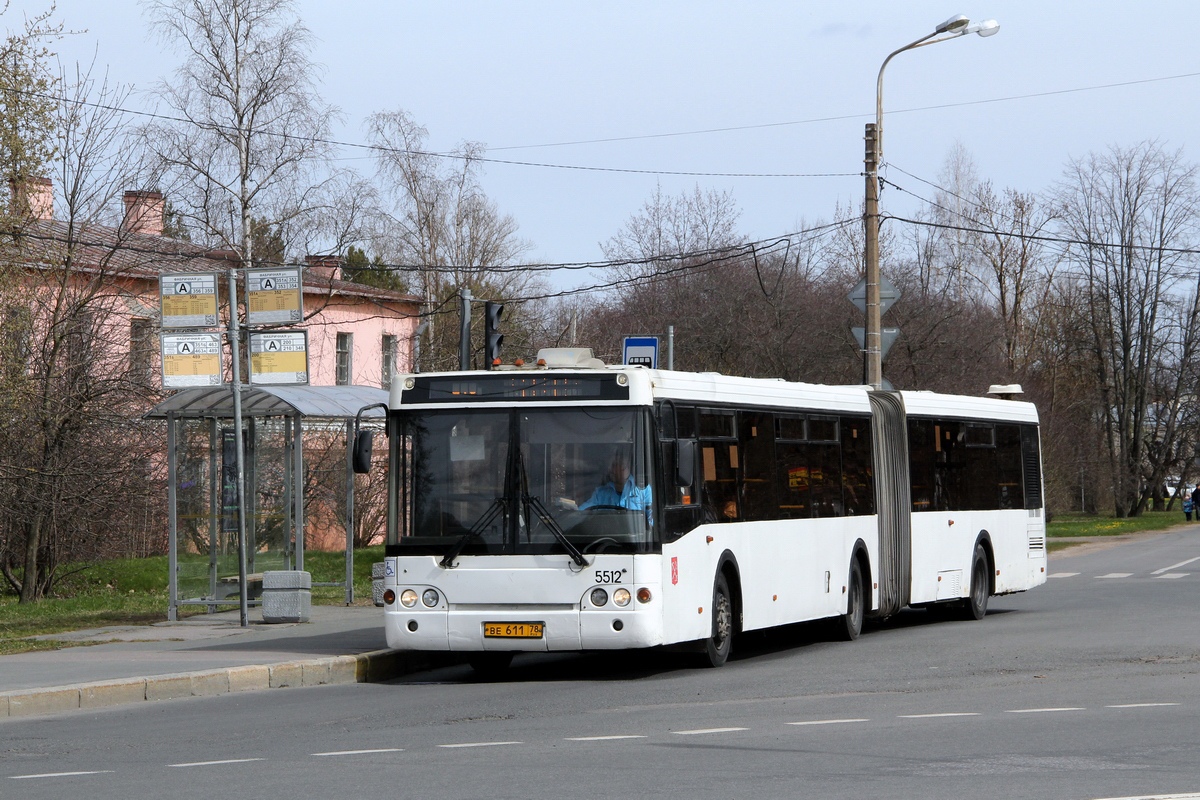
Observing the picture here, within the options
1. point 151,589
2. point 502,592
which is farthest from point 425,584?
point 151,589

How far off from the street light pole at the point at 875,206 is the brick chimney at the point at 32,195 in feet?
41.3

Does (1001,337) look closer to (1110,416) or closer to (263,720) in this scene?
(1110,416)

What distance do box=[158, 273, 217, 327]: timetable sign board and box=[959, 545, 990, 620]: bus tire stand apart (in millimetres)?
10107

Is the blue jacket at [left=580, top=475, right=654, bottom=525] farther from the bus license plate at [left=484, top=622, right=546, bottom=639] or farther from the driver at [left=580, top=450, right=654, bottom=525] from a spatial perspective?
the bus license plate at [left=484, top=622, right=546, bottom=639]

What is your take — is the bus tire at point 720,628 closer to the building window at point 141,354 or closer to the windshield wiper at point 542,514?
the windshield wiper at point 542,514

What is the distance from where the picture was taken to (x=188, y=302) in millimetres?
17953

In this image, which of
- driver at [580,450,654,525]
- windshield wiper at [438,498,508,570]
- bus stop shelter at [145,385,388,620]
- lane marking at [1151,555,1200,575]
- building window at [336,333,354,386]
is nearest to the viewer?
driver at [580,450,654,525]

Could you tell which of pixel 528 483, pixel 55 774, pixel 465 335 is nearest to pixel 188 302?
pixel 528 483

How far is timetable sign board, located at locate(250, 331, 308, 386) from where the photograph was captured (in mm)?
18328

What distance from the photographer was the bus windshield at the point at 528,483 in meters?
13.9

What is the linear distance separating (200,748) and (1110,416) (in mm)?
68786

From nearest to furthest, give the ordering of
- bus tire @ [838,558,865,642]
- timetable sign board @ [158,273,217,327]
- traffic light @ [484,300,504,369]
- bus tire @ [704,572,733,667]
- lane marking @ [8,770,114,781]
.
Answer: lane marking @ [8,770,114,781] → bus tire @ [704,572,733,667] → timetable sign board @ [158,273,217,327] → bus tire @ [838,558,865,642] → traffic light @ [484,300,504,369]

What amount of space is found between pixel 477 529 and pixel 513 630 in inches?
36.1

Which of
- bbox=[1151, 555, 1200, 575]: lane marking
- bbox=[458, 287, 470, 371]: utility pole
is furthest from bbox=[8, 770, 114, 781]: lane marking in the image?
bbox=[1151, 555, 1200, 575]: lane marking
